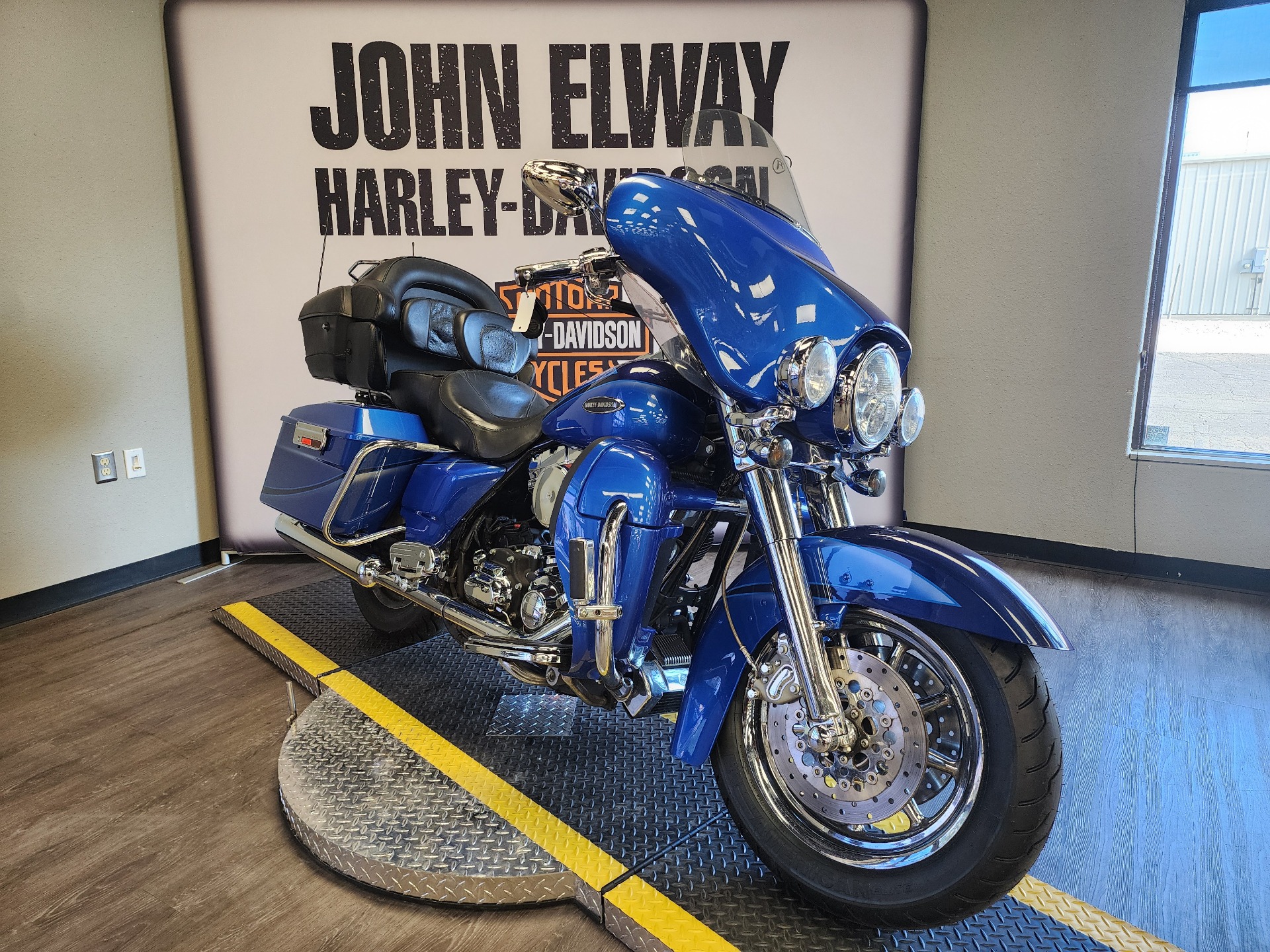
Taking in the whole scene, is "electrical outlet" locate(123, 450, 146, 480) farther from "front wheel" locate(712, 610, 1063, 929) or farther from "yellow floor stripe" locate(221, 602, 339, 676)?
"front wheel" locate(712, 610, 1063, 929)

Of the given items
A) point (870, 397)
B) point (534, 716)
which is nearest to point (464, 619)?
point (534, 716)

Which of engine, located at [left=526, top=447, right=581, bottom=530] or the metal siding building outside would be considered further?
the metal siding building outside

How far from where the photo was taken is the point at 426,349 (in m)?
2.35

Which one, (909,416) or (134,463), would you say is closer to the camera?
(909,416)

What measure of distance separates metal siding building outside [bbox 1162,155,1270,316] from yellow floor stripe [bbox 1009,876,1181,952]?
289cm

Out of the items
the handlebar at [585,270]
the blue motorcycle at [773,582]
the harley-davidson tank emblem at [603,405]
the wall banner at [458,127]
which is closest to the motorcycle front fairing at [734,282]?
the blue motorcycle at [773,582]

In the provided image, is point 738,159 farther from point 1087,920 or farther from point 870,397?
point 1087,920

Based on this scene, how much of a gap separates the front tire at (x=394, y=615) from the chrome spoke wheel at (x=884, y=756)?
1.59m

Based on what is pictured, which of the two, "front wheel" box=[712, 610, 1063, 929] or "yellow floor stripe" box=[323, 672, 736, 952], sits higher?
"front wheel" box=[712, 610, 1063, 929]

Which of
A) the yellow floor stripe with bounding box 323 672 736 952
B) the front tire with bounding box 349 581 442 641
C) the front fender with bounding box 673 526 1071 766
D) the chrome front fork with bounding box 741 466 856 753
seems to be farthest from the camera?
the front tire with bounding box 349 581 442 641

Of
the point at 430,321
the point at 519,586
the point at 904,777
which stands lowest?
the point at 904,777

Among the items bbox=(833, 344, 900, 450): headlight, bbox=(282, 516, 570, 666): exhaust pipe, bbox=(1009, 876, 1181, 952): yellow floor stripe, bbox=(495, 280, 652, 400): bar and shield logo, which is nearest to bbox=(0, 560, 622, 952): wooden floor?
bbox=(282, 516, 570, 666): exhaust pipe

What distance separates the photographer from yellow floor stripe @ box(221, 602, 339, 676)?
99.1 inches

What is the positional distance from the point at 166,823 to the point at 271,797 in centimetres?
22
